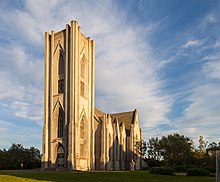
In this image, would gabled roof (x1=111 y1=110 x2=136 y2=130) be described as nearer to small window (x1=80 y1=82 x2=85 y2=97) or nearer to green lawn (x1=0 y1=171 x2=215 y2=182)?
small window (x1=80 y1=82 x2=85 y2=97)

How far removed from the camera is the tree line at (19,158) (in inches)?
2481

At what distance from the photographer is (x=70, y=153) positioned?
50312mm

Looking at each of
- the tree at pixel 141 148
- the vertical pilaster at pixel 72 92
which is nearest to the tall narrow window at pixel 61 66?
the vertical pilaster at pixel 72 92

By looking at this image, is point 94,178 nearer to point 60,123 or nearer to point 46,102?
point 60,123

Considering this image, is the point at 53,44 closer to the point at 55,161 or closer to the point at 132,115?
the point at 55,161

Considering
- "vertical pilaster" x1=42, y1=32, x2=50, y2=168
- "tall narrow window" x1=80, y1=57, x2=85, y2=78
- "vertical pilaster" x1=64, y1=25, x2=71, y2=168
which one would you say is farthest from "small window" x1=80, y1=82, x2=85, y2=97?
"vertical pilaster" x1=42, y1=32, x2=50, y2=168

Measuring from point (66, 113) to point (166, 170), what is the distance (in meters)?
24.9

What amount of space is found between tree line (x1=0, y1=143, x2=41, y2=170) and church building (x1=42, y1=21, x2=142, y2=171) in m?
13.1

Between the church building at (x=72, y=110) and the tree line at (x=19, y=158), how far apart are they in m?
13.1

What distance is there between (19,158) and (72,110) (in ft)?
75.9

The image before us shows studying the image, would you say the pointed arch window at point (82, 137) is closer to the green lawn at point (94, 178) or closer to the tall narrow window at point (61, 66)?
the tall narrow window at point (61, 66)

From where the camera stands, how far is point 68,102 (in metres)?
53.6

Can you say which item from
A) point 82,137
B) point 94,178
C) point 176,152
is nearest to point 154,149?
point 176,152

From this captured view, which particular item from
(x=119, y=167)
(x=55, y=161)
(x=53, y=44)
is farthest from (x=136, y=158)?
(x=53, y=44)
